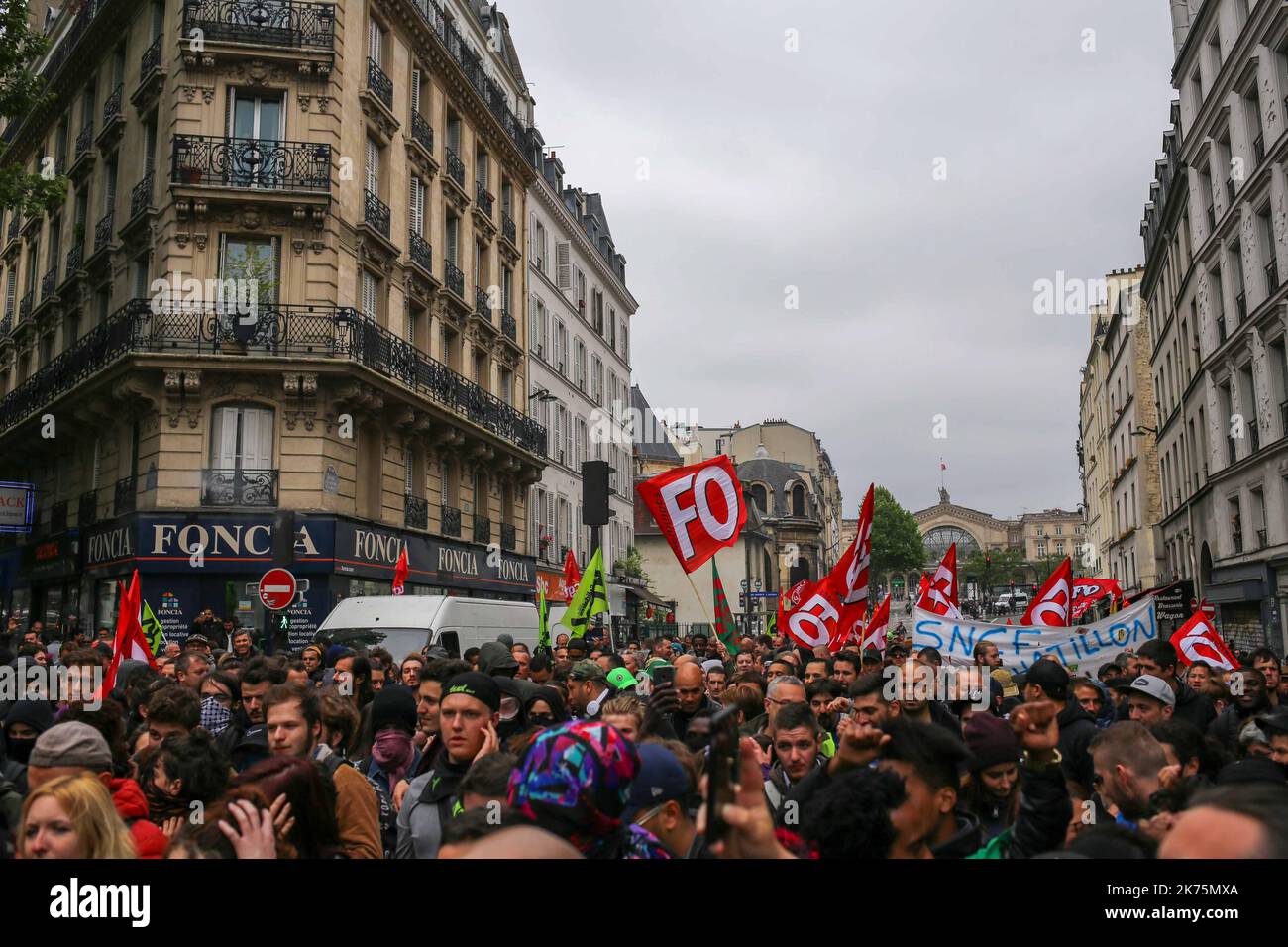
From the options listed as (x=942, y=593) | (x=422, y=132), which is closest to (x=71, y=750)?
(x=942, y=593)

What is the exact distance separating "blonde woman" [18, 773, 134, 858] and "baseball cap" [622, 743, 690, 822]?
1.59 metres

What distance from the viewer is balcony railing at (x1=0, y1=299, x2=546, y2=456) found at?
22.0 m

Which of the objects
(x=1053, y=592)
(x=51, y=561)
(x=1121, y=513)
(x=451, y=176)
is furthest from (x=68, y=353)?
(x=1121, y=513)

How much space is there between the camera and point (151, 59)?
23844mm

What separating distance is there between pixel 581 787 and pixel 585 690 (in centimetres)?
688

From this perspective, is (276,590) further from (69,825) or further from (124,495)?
(69,825)

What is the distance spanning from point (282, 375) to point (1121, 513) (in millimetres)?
44983

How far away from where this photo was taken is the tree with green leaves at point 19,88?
16375mm

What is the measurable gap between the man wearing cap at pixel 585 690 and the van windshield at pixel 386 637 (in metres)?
6.52

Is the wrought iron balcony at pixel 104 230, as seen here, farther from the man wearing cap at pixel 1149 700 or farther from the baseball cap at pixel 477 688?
the man wearing cap at pixel 1149 700

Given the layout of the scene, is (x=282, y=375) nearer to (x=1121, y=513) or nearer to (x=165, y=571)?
(x=165, y=571)

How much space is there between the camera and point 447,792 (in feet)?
15.3

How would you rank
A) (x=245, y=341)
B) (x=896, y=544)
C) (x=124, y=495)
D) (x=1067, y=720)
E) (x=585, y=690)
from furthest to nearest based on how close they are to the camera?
(x=896, y=544), (x=124, y=495), (x=245, y=341), (x=585, y=690), (x=1067, y=720)

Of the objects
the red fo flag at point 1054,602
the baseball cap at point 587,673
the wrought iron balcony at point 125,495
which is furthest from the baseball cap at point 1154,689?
the wrought iron balcony at point 125,495
